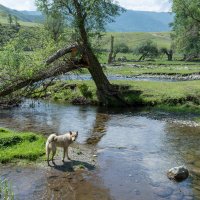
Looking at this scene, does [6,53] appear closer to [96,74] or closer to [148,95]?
[96,74]

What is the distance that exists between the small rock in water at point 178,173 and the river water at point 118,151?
0.26m

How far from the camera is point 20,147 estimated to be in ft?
64.3

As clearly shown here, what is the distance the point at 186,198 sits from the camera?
14.9m

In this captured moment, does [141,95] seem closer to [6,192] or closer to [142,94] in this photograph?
[142,94]

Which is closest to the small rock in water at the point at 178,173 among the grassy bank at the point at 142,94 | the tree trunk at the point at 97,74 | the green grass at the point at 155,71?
the grassy bank at the point at 142,94

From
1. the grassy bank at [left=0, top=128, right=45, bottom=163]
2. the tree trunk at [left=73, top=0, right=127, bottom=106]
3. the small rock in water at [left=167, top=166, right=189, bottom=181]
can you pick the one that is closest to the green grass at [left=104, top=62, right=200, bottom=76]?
the tree trunk at [left=73, top=0, right=127, bottom=106]

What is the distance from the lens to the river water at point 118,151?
15.3 meters

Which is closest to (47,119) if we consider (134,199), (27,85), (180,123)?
(27,85)

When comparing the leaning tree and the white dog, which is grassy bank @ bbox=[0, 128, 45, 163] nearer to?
the white dog

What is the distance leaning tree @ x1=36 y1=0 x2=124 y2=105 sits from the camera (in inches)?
1414

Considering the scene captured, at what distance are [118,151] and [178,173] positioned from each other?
4.97m

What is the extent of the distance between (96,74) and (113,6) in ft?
23.0

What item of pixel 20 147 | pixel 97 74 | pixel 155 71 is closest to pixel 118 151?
pixel 20 147

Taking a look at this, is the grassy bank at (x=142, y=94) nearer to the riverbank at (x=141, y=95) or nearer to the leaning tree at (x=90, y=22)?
the riverbank at (x=141, y=95)
